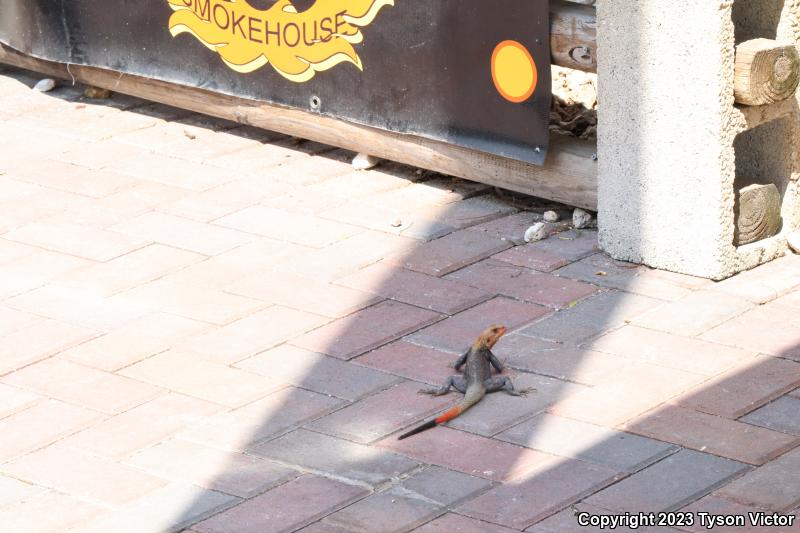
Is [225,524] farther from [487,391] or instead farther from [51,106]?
[51,106]

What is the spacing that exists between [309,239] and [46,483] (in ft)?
7.78

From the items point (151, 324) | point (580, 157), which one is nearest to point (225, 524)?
point (151, 324)

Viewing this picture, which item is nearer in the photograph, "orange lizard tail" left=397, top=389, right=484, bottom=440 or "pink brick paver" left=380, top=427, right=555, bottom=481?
"pink brick paver" left=380, top=427, right=555, bottom=481

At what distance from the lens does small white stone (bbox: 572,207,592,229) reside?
23.1ft

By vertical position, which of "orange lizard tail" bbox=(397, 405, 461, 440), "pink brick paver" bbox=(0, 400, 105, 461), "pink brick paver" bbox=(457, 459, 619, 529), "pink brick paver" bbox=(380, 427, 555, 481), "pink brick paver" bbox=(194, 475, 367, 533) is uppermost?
"pink brick paver" bbox=(0, 400, 105, 461)

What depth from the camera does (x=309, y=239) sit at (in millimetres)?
6996

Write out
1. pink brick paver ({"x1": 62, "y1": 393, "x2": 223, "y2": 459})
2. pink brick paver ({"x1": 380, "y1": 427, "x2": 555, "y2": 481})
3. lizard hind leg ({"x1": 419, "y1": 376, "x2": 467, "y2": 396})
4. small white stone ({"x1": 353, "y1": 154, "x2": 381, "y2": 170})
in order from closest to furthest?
pink brick paver ({"x1": 380, "y1": 427, "x2": 555, "y2": 481}) < pink brick paver ({"x1": 62, "y1": 393, "x2": 223, "y2": 459}) < lizard hind leg ({"x1": 419, "y1": 376, "x2": 467, "y2": 396}) < small white stone ({"x1": 353, "y1": 154, "x2": 381, "y2": 170})

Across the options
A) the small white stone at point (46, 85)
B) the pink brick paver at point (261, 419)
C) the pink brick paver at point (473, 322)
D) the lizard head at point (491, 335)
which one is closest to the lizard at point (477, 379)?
the lizard head at point (491, 335)

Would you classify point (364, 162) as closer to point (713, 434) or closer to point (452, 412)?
point (452, 412)

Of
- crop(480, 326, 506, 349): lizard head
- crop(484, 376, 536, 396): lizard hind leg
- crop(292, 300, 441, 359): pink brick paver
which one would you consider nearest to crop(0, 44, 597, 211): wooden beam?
crop(292, 300, 441, 359): pink brick paver

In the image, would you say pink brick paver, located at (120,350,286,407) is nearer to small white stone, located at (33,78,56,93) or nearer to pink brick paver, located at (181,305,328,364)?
pink brick paver, located at (181,305,328,364)

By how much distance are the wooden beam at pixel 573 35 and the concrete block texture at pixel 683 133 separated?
0.14 m

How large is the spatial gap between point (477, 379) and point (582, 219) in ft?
5.95

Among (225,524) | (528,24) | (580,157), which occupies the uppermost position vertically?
(528,24)
